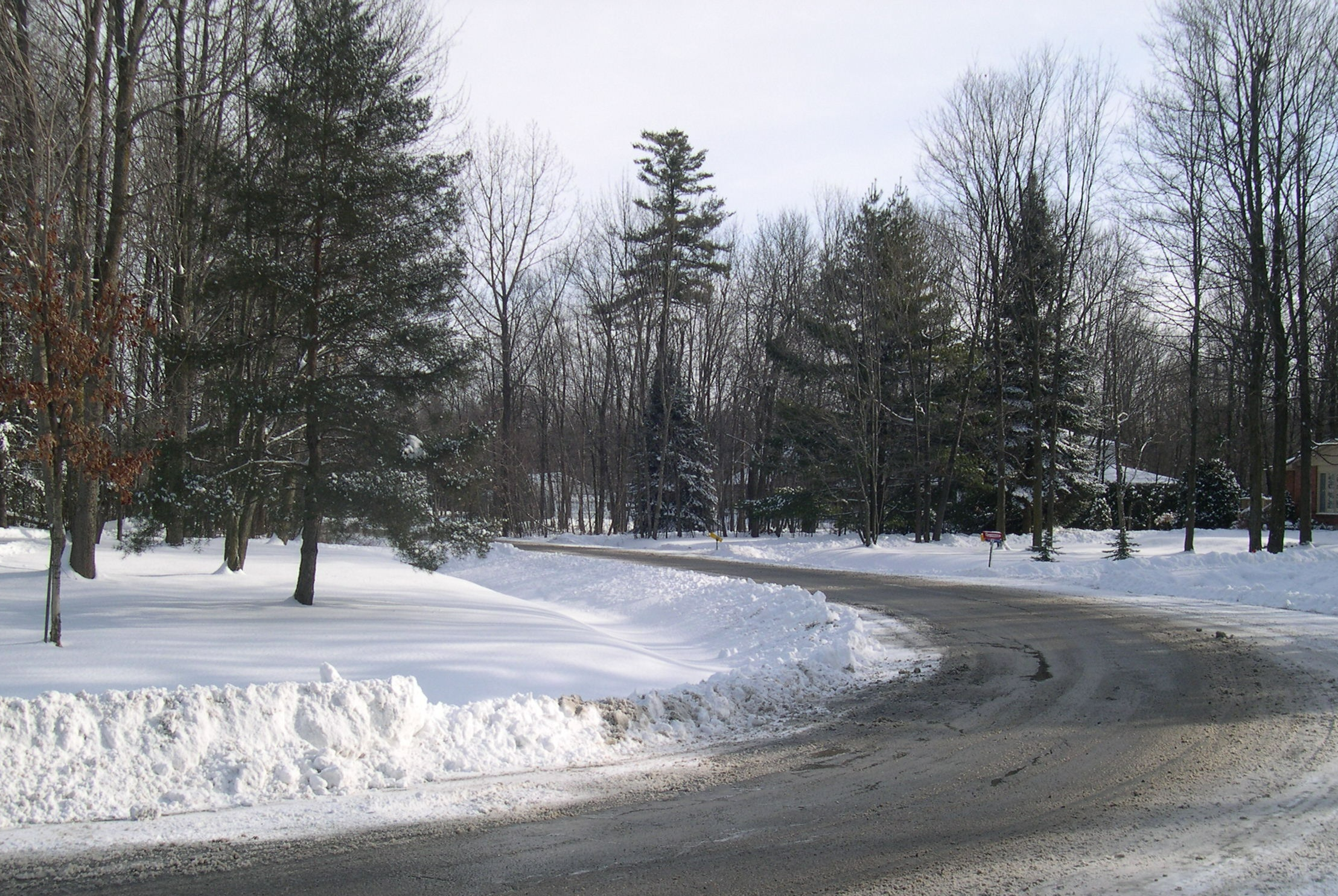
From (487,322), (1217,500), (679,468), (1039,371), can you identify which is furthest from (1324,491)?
(487,322)

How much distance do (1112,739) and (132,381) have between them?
19414 mm

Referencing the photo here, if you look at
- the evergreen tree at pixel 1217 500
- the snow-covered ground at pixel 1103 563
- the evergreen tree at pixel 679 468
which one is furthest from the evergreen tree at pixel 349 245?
the evergreen tree at pixel 1217 500

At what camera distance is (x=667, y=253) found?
132ft

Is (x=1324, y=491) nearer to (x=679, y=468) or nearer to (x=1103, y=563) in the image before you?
(x=1103, y=563)

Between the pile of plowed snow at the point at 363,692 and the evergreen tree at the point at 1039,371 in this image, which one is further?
the evergreen tree at the point at 1039,371

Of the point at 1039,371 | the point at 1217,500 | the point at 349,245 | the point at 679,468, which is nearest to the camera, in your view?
the point at 349,245

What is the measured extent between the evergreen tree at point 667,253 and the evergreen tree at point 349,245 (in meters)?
28.5

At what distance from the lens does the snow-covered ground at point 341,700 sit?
5.41 m

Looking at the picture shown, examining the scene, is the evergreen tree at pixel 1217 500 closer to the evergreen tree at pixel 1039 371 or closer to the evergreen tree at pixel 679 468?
the evergreen tree at pixel 1039 371

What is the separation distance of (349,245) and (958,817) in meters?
10.4

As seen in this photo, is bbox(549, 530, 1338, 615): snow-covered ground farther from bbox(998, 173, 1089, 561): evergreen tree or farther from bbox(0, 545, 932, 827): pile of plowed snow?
bbox(0, 545, 932, 827): pile of plowed snow

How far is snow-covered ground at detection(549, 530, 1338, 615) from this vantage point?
16.0 metres

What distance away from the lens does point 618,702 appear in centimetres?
766

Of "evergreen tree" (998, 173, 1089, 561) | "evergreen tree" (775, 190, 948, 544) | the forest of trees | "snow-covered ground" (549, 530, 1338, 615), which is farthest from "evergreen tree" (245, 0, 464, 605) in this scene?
"evergreen tree" (998, 173, 1089, 561)
